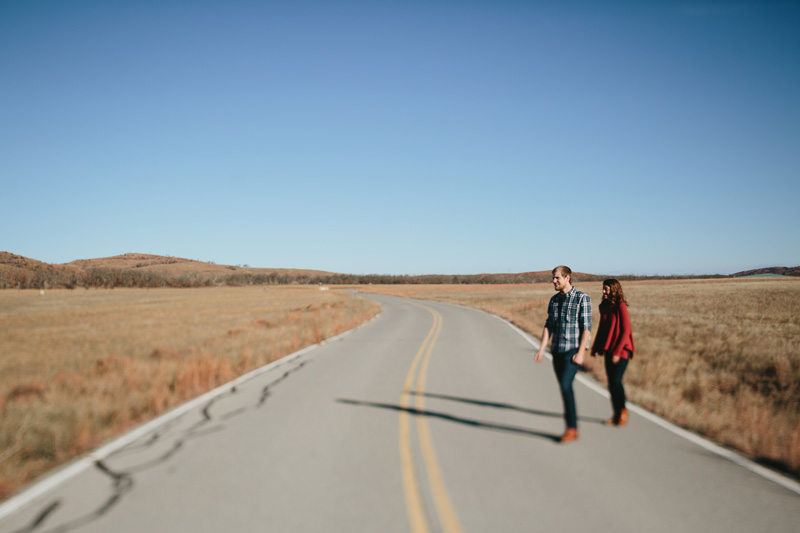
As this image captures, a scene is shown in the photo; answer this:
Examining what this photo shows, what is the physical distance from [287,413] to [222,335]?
1071 centimetres

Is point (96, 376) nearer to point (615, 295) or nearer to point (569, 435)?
point (569, 435)

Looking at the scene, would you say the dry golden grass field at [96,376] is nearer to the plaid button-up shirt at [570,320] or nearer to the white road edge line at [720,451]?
the plaid button-up shirt at [570,320]

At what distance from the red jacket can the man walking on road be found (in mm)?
472

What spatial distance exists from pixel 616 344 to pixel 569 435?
1.53 metres

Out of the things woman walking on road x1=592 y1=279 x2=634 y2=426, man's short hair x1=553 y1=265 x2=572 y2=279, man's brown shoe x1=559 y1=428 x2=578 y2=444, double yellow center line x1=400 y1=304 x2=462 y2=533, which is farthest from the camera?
woman walking on road x1=592 y1=279 x2=634 y2=426

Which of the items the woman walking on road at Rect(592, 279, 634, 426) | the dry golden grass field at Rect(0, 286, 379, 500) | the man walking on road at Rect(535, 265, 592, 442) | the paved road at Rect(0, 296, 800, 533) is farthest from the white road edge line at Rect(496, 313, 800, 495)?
the dry golden grass field at Rect(0, 286, 379, 500)

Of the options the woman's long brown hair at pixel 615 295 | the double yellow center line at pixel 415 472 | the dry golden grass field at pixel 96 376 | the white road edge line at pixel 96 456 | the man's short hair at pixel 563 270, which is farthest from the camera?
the woman's long brown hair at pixel 615 295

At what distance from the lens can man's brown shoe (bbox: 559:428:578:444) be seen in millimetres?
5477

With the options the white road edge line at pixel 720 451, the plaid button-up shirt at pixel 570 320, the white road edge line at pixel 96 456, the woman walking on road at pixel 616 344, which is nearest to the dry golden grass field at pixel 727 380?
the white road edge line at pixel 720 451

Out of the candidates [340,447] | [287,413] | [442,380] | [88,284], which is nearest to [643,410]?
[442,380]

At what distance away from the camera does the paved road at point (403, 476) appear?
3.58 m

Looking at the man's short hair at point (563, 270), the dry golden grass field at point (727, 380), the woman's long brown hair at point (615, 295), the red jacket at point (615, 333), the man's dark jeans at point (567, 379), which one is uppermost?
the man's short hair at point (563, 270)

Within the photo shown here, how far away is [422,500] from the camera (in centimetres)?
387

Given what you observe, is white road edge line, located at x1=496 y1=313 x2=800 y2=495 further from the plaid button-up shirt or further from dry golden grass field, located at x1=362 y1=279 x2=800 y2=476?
the plaid button-up shirt
